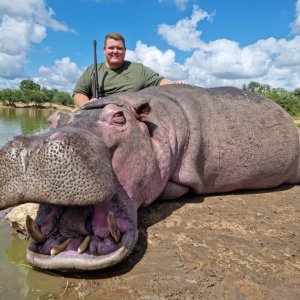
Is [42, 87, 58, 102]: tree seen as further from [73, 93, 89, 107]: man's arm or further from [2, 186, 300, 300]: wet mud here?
[2, 186, 300, 300]: wet mud

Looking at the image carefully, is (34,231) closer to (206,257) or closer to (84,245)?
(84,245)

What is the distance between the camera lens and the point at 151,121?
12.1 feet

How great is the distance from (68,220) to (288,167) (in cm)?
317

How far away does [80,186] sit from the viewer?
2465mm

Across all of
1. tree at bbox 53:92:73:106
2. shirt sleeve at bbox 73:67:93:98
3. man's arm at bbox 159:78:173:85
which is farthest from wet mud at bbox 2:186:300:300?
tree at bbox 53:92:73:106

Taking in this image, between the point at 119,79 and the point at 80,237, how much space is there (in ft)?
13.4

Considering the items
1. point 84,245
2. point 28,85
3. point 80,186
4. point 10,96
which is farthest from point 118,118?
point 28,85

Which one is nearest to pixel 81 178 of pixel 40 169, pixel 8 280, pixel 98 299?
pixel 40 169

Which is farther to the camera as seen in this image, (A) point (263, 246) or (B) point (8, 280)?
(A) point (263, 246)

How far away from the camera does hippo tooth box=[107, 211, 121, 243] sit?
2643 millimetres

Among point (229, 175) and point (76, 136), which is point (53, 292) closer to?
point (76, 136)

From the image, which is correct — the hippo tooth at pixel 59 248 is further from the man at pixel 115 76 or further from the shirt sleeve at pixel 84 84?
the shirt sleeve at pixel 84 84

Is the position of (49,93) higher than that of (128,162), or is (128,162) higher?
(128,162)

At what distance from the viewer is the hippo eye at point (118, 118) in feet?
10.5
